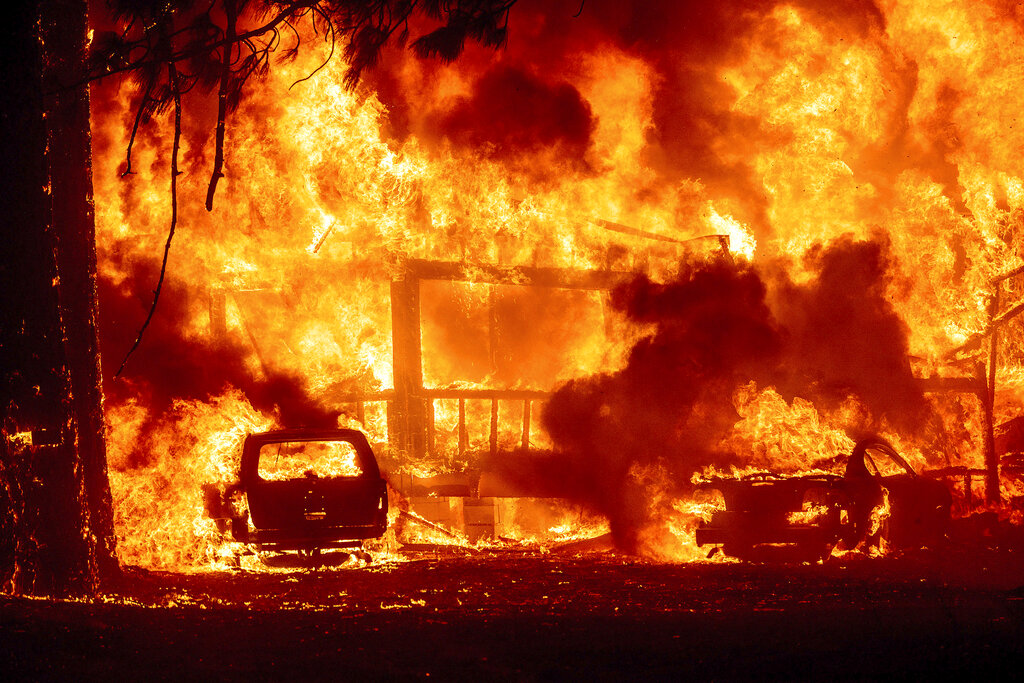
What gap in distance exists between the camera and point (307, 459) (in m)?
14.0

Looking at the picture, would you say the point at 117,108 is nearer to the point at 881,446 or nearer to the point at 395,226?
the point at 395,226

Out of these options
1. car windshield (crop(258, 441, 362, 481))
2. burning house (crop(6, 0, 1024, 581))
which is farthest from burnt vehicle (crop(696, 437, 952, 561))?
car windshield (crop(258, 441, 362, 481))

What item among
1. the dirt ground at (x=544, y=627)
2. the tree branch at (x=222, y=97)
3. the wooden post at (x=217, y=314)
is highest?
the tree branch at (x=222, y=97)

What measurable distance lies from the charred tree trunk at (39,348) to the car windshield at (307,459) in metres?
3.20

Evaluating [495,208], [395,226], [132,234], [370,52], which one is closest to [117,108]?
[132,234]

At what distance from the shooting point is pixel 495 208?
18.3 metres

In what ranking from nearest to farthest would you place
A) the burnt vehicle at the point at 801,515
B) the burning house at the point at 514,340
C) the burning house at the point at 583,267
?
the burning house at the point at 514,340 → the burnt vehicle at the point at 801,515 → the burning house at the point at 583,267

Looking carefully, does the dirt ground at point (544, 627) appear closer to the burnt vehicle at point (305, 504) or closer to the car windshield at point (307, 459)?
the burnt vehicle at point (305, 504)

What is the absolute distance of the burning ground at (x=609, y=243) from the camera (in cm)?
1383

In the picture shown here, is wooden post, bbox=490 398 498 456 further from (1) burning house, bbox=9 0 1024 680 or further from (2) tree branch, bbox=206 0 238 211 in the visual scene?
(2) tree branch, bbox=206 0 238 211

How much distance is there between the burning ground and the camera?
13.8 metres

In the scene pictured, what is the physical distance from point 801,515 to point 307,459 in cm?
687

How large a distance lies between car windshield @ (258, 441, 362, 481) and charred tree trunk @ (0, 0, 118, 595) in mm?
3200

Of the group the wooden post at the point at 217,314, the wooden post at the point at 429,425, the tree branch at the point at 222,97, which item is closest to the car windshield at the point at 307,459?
the wooden post at the point at 429,425
